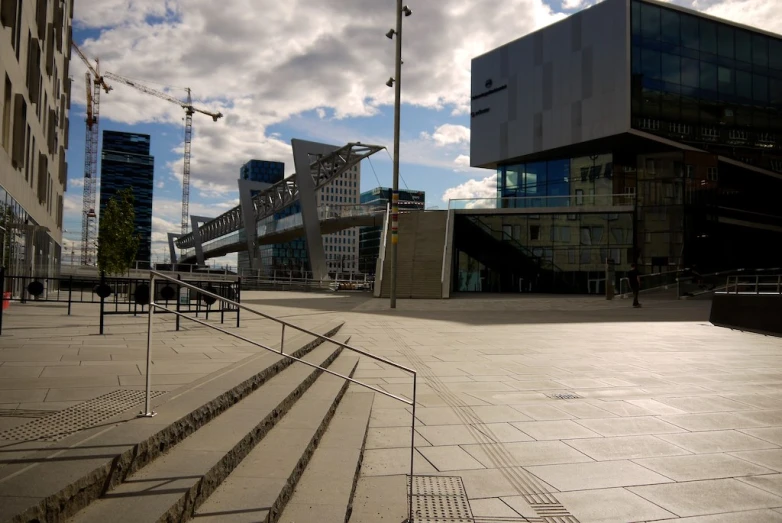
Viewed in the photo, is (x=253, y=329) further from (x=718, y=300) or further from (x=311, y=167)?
(x=311, y=167)

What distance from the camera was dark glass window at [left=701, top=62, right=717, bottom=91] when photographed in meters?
39.6

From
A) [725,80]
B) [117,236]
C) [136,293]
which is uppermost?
[725,80]

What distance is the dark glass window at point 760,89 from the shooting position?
41.2 metres

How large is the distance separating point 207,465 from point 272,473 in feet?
1.55

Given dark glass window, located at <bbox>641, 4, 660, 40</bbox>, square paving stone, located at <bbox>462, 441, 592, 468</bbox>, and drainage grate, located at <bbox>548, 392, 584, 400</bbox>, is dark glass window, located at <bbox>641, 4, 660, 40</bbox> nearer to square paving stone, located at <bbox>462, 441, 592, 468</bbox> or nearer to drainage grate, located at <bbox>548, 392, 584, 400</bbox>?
drainage grate, located at <bbox>548, 392, 584, 400</bbox>

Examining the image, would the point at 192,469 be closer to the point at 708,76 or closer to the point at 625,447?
the point at 625,447

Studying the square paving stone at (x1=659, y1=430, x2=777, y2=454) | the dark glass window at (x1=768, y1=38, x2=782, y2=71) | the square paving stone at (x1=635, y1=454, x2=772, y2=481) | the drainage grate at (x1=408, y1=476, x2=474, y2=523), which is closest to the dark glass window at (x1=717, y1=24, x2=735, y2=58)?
the dark glass window at (x1=768, y1=38, x2=782, y2=71)

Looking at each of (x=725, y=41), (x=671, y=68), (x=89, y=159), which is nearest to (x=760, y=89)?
(x=725, y=41)

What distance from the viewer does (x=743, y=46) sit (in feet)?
135

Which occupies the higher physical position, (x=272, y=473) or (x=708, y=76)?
(x=708, y=76)

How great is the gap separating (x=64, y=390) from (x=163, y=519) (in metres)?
2.97

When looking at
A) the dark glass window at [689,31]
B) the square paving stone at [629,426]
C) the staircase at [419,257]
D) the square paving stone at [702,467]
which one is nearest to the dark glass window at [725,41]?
the dark glass window at [689,31]

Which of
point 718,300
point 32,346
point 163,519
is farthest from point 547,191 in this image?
point 163,519

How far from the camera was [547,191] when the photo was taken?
1811 inches
